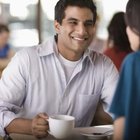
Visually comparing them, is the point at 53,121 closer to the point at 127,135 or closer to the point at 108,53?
the point at 127,135

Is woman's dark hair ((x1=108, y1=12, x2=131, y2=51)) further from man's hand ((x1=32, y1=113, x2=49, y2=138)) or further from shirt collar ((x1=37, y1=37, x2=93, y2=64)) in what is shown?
man's hand ((x1=32, y1=113, x2=49, y2=138))

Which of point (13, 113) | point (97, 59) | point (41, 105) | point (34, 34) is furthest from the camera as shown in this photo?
point (34, 34)

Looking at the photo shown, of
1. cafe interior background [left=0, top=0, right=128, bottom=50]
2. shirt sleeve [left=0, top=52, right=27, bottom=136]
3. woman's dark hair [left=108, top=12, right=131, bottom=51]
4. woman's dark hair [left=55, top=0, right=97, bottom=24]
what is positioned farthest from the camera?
cafe interior background [left=0, top=0, right=128, bottom=50]

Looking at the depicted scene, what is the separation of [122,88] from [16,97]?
0.77 metres

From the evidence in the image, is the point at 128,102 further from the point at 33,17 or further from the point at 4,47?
the point at 33,17

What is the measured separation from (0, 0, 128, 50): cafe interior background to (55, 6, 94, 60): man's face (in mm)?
3900

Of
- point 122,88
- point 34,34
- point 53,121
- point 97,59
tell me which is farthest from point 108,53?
point 34,34

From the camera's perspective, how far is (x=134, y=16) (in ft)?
3.97

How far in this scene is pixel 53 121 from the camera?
1.40 m

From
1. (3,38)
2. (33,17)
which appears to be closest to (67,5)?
(3,38)

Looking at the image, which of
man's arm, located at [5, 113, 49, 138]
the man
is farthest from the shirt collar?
man's arm, located at [5, 113, 49, 138]

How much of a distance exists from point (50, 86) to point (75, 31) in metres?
0.31

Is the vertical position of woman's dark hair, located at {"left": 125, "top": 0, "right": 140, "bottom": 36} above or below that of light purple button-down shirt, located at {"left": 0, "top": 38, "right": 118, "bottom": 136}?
above

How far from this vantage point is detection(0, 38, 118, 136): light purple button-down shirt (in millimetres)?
1800
